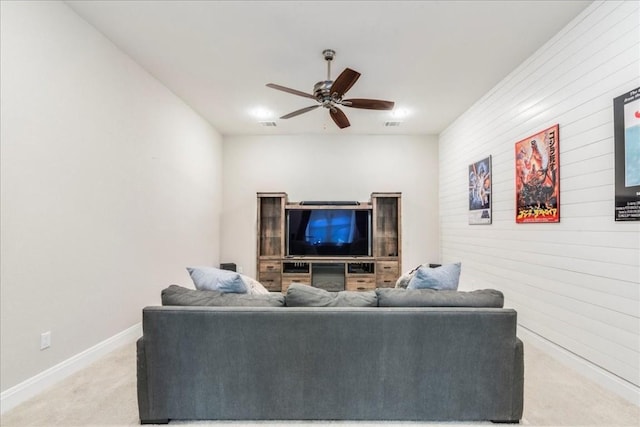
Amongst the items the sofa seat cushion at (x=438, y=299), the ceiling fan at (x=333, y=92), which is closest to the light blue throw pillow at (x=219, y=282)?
the sofa seat cushion at (x=438, y=299)

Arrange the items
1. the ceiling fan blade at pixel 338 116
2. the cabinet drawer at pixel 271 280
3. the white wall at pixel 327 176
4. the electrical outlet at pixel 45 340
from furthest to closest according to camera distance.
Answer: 1. the white wall at pixel 327 176
2. the cabinet drawer at pixel 271 280
3. the ceiling fan blade at pixel 338 116
4. the electrical outlet at pixel 45 340

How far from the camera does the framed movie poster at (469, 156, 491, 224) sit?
412cm

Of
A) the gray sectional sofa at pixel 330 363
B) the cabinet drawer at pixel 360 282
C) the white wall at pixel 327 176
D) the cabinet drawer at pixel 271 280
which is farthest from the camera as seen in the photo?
the white wall at pixel 327 176

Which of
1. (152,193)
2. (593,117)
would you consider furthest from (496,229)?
(152,193)

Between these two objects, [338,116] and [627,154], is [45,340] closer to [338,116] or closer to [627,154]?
[338,116]

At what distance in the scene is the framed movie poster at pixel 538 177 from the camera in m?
2.91

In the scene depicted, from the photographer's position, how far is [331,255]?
5.79m

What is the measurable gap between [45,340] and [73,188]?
46.7 inches

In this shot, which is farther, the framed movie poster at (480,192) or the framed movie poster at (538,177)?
the framed movie poster at (480,192)

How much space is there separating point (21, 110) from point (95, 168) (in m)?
0.74

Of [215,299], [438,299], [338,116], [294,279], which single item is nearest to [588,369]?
[438,299]

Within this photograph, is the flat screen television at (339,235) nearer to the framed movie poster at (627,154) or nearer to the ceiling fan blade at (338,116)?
the ceiling fan blade at (338,116)

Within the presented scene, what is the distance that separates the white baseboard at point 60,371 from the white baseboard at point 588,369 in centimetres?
416

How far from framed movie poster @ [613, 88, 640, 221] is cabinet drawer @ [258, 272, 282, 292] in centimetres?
469
